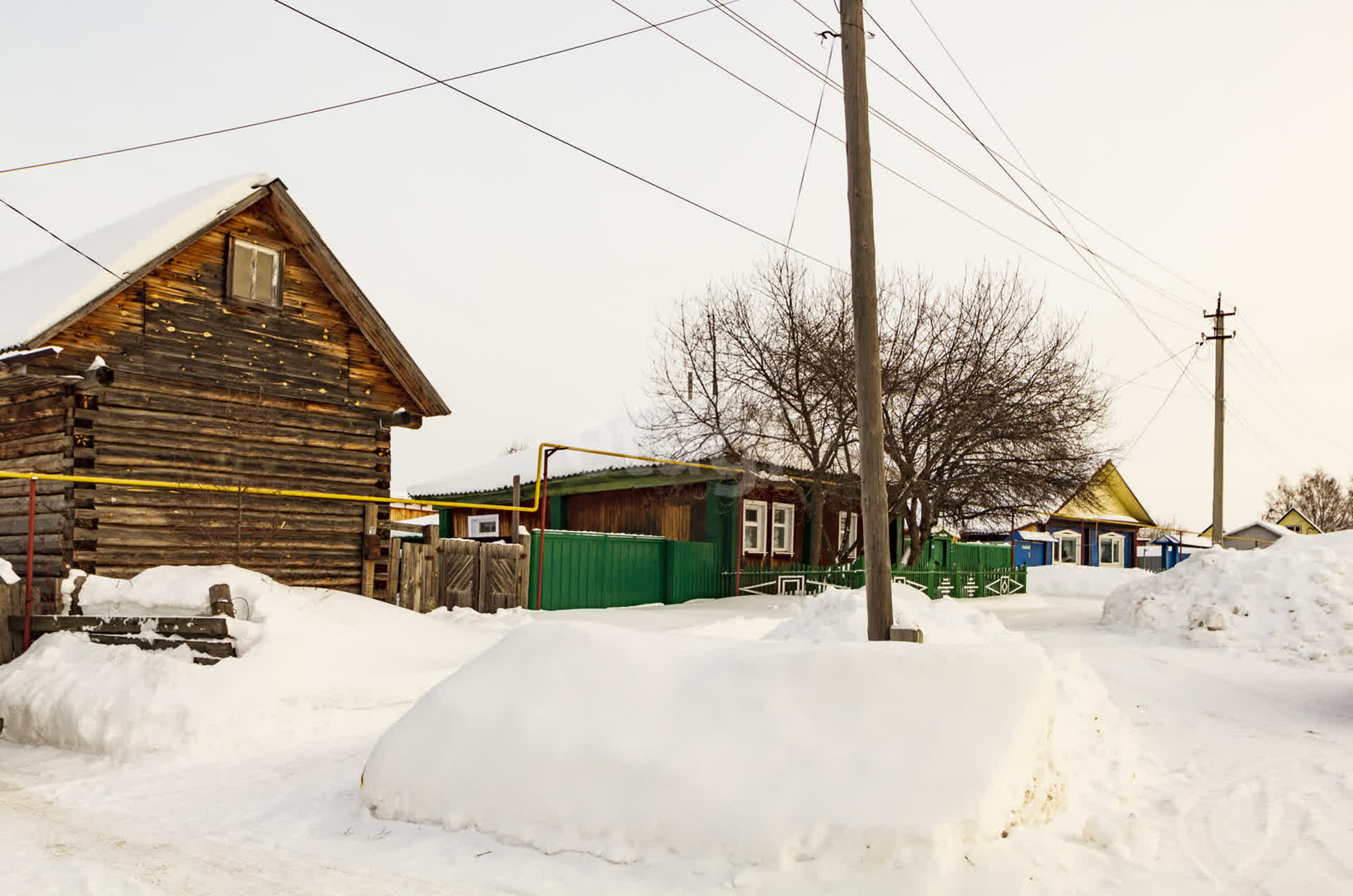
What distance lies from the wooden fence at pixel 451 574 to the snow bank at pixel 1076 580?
21.9 m

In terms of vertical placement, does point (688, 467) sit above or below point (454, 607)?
above

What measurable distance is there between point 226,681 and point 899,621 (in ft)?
27.4

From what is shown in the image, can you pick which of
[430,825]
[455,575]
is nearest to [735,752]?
[430,825]

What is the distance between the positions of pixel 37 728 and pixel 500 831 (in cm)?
627

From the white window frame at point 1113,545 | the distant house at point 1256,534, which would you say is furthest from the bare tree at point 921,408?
the distant house at point 1256,534

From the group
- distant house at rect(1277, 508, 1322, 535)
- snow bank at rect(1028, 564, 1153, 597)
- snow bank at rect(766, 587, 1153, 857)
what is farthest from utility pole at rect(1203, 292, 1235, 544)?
distant house at rect(1277, 508, 1322, 535)

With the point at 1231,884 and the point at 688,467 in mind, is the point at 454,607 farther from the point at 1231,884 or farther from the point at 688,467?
the point at 1231,884

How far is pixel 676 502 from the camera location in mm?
25328

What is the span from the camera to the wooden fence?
15.6 m

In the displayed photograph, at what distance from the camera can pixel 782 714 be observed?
17.9 feet

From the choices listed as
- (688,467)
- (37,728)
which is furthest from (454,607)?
(688,467)

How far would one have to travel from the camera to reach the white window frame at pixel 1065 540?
4525cm

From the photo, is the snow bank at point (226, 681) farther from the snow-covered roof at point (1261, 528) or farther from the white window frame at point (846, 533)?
the snow-covered roof at point (1261, 528)

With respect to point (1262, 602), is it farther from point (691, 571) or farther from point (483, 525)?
point (483, 525)
